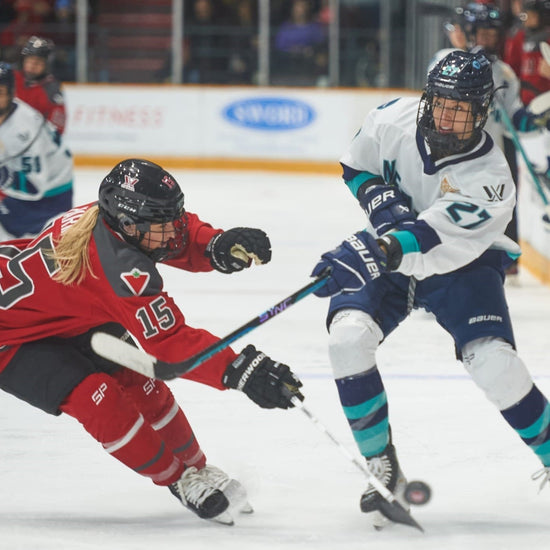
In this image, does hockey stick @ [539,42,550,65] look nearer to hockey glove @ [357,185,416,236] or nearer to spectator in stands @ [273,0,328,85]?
hockey glove @ [357,185,416,236]

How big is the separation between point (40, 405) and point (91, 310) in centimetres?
23

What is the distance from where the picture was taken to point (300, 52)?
9461mm

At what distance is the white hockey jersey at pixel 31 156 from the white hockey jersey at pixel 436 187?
94.8 inches

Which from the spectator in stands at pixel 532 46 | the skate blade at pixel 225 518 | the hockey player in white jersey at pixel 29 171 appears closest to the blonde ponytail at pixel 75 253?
the skate blade at pixel 225 518

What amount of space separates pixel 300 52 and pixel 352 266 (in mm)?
7368

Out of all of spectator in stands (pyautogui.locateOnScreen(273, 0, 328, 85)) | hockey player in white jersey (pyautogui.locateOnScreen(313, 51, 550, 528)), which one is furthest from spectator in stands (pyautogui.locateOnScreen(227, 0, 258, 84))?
hockey player in white jersey (pyautogui.locateOnScreen(313, 51, 550, 528))

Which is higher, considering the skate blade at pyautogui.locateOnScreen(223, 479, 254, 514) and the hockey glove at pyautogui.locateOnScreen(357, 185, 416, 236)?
the hockey glove at pyautogui.locateOnScreen(357, 185, 416, 236)

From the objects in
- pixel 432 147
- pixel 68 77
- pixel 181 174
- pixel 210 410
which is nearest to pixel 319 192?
pixel 181 174

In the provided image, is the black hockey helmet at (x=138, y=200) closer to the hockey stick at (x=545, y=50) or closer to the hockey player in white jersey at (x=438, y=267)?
the hockey player in white jersey at (x=438, y=267)

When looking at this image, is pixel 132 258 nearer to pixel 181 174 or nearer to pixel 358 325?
pixel 358 325

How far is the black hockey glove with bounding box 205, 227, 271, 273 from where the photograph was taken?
2.55m

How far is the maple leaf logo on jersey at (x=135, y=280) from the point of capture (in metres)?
2.29

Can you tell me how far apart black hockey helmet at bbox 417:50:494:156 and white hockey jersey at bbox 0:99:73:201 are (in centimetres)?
263

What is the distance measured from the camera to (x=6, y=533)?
7.79ft
